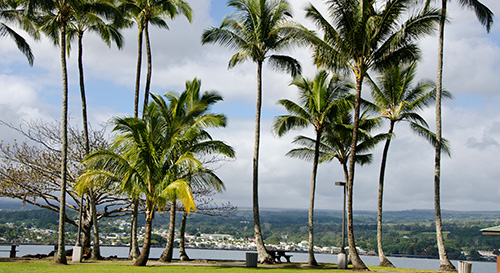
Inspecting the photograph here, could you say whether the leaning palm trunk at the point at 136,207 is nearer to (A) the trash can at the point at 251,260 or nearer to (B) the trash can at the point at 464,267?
(A) the trash can at the point at 251,260

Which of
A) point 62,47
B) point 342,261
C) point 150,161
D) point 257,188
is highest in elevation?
point 62,47

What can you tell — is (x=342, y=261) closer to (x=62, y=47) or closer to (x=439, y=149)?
(x=439, y=149)

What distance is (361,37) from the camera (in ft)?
74.1

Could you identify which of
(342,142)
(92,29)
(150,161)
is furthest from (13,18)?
(342,142)

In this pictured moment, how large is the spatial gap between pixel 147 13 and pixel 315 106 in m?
9.99

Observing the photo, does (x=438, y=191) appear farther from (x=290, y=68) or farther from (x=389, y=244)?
(x=389, y=244)

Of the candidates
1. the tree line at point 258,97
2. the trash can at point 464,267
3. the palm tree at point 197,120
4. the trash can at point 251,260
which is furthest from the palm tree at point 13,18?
the trash can at point 464,267

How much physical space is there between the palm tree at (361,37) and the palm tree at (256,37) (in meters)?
2.48

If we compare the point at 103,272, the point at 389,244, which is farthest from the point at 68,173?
the point at 389,244

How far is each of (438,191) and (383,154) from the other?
177 inches

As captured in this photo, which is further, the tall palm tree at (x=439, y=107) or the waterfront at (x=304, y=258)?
the waterfront at (x=304, y=258)

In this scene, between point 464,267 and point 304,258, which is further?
point 304,258

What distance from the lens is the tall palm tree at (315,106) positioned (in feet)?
87.7

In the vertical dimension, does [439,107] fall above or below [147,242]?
above
